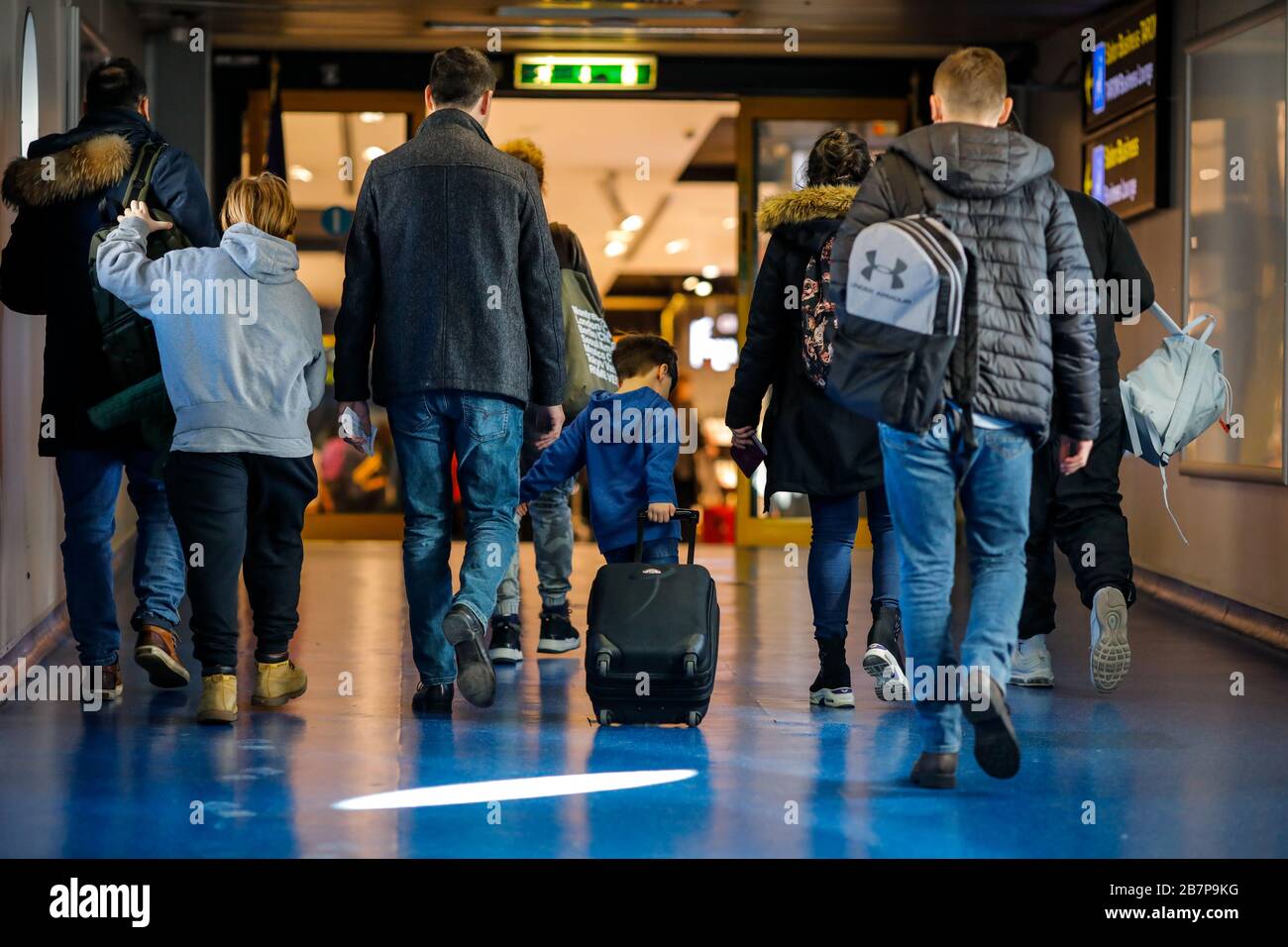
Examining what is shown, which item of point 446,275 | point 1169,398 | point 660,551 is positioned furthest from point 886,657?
point 446,275

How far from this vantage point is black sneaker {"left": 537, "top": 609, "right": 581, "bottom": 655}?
5.92 metres

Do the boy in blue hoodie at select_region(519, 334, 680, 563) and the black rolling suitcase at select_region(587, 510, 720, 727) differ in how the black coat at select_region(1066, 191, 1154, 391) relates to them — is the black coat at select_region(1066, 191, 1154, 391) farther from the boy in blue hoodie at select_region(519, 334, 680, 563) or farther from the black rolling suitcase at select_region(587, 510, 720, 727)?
the black rolling suitcase at select_region(587, 510, 720, 727)

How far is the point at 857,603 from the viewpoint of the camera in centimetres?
762

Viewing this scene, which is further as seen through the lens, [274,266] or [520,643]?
[520,643]

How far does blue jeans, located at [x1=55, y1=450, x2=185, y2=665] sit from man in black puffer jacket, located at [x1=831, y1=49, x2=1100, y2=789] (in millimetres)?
2234

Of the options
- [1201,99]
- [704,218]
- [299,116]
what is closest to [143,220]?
[1201,99]

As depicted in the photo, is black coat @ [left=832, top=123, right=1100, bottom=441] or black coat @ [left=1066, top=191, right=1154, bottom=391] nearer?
black coat @ [left=832, top=123, right=1100, bottom=441]

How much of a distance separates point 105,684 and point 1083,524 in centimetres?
289

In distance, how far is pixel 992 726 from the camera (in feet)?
11.9

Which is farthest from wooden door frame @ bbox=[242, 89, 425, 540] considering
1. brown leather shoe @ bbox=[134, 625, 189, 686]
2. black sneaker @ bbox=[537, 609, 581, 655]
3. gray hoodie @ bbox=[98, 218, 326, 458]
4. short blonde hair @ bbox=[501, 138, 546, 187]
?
gray hoodie @ bbox=[98, 218, 326, 458]

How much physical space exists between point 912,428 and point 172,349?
1.96m

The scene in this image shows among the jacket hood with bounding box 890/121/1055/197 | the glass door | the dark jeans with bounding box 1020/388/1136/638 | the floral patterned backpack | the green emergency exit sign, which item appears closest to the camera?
the jacket hood with bounding box 890/121/1055/197

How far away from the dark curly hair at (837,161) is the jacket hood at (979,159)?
102 centimetres

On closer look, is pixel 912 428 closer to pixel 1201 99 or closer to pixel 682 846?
pixel 682 846
